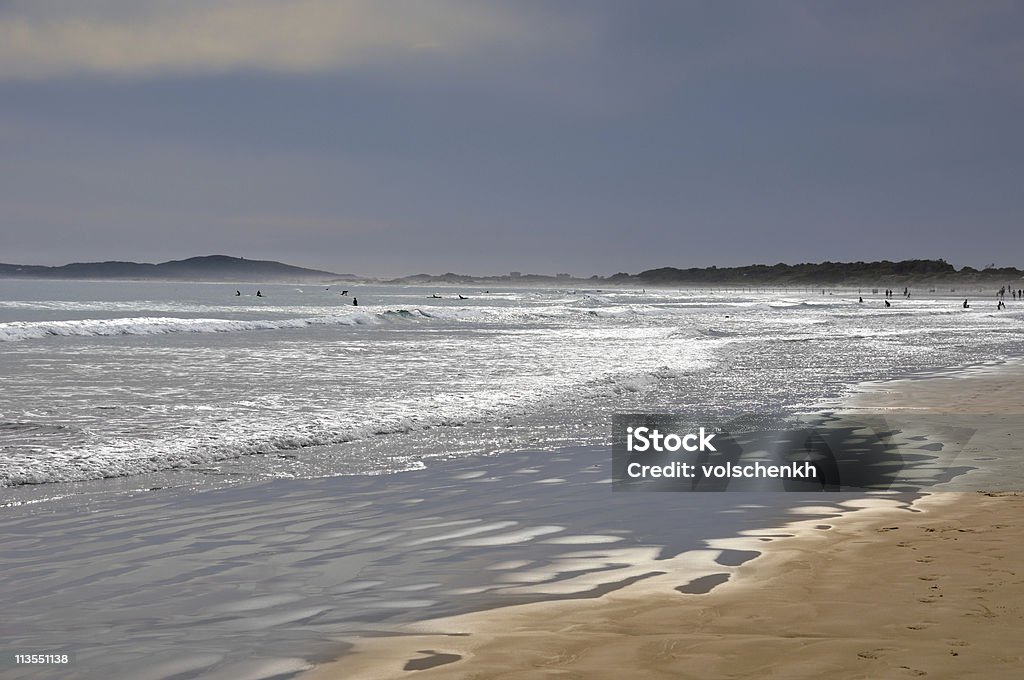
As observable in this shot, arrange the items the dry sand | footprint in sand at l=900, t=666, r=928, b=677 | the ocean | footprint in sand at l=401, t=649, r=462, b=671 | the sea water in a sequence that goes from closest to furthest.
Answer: footprint in sand at l=900, t=666, r=928, b=677 → the dry sand → footprint in sand at l=401, t=649, r=462, b=671 → the ocean → the sea water

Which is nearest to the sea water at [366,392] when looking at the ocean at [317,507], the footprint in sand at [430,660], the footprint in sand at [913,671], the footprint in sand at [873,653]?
the ocean at [317,507]

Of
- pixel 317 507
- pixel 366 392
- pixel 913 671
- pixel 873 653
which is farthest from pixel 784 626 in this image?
pixel 366 392

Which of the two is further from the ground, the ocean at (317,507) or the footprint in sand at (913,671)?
the footprint in sand at (913,671)

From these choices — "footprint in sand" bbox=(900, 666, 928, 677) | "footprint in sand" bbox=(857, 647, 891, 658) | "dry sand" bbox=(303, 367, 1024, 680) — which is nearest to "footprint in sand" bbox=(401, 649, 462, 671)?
"dry sand" bbox=(303, 367, 1024, 680)

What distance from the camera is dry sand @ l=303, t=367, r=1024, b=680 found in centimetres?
423

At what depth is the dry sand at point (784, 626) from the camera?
423 centimetres

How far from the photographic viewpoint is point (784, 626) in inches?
190

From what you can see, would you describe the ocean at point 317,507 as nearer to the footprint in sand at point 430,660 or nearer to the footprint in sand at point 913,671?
the footprint in sand at point 430,660

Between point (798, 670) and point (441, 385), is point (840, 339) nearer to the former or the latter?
point (441, 385)

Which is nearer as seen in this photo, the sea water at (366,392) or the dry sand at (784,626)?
the dry sand at (784,626)

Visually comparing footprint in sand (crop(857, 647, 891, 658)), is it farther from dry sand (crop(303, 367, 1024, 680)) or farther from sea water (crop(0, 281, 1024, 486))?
sea water (crop(0, 281, 1024, 486))

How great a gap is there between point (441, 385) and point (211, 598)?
12.2 meters

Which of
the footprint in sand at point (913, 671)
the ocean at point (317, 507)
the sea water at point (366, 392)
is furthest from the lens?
the sea water at point (366, 392)

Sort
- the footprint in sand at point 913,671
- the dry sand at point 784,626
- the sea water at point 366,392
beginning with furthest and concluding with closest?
the sea water at point 366,392 < the dry sand at point 784,626 < the footprint in sand at point 913,671
